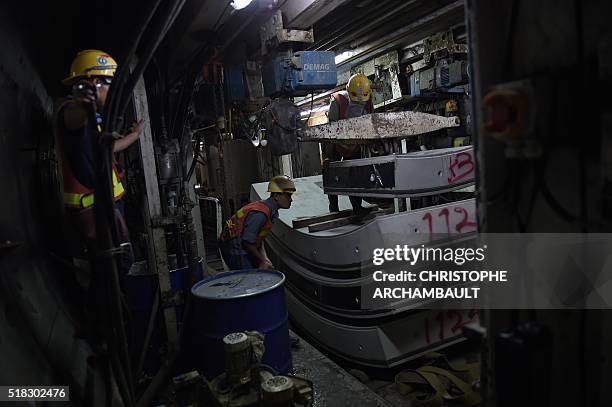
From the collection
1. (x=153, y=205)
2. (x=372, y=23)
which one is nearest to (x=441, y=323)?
(x=153, y=205)

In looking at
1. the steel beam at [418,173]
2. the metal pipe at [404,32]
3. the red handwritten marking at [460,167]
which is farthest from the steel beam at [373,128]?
the metal pipe at [404,32]

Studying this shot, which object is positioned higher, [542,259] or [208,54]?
[208,54]

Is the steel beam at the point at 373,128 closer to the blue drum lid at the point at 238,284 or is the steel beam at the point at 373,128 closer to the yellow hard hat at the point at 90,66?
the blue drum lid at the point at 238,284

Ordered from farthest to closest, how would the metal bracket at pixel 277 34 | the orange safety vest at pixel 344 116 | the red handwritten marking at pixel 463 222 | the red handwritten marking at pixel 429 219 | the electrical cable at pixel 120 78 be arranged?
the orange safety vest at pixel 344 116
the metal bracket at pixel 277 34
the red handwritten marking at pixel 463 222
the red handwritten marking at pixel 429 219
the electrical cable at pixel 120 78

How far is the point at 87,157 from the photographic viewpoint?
8.45ft

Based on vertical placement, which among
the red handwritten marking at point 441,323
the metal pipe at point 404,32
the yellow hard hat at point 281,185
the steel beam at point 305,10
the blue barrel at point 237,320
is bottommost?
the red handwritten marking at point 441,323

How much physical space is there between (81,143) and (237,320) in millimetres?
1584

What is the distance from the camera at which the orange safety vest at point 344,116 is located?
4691 mm

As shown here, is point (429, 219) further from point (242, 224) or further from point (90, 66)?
point (90, 66)

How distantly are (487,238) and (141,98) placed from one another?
275 centimetres

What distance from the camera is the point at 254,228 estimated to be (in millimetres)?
3861

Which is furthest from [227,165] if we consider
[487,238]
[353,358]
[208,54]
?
[487,238]

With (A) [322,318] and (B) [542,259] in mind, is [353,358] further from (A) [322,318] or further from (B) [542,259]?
(B) [542,259]

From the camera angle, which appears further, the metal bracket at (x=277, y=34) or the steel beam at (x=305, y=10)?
the metal bracket at (x=277, y=34)
